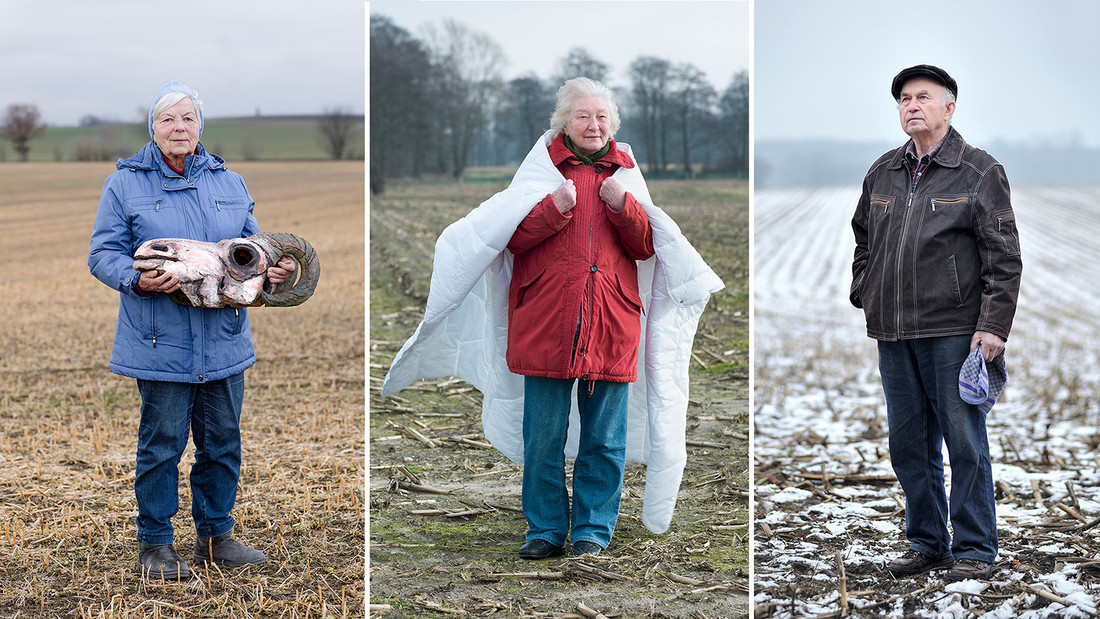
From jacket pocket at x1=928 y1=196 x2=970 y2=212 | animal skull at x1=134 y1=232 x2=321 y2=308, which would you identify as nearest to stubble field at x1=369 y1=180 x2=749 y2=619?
animal skull at x1=134 y1=232 x2=321 y2=308

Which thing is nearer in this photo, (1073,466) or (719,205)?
(1073,466)

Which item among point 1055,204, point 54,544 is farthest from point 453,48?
point 1055,204

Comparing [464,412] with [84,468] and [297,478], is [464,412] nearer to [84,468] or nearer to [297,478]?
[297,478]

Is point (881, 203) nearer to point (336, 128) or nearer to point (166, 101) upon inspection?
point (166, 101)

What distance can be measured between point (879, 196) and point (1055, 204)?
88.7 ft

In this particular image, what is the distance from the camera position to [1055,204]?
27.7m

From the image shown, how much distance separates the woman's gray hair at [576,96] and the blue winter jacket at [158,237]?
1363 millimetres

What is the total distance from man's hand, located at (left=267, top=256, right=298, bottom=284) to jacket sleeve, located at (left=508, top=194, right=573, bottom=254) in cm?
87

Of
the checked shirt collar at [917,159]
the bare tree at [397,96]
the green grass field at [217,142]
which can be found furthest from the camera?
the green grass field at [217,142]

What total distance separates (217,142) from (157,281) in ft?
65.0

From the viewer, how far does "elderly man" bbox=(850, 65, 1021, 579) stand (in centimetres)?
380

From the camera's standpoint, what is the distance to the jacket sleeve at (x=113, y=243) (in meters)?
3.67

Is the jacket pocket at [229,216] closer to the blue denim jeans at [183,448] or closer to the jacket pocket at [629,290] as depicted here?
the blue denim jeans at [183,448]

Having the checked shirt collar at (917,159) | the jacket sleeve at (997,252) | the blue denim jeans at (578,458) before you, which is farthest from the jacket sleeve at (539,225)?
the jacket sleeve at (997,252)
